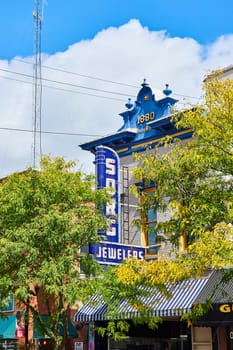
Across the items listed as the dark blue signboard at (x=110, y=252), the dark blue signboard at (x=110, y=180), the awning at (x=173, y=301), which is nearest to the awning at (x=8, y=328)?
the dark blue signboard at (x=110, y=252)

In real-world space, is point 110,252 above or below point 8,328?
above

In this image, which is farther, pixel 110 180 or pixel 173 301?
pixel 110 180

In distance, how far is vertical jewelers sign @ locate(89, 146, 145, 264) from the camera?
22734 millimetres

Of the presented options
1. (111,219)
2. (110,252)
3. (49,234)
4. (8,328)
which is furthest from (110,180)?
(8,328)

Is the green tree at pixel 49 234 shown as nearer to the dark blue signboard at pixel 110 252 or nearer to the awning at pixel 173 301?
the awning at pixel 173 301

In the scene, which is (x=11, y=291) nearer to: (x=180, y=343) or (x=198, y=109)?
(x=180, y=343)

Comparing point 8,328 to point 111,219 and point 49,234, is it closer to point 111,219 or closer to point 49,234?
point 111,219

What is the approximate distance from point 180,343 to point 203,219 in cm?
1113

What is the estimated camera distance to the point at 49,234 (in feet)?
62.5

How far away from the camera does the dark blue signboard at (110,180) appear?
2311cm

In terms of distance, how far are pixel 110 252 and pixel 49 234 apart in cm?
432

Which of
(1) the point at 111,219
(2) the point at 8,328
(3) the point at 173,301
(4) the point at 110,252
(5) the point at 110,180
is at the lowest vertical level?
(2) the point at 8,328

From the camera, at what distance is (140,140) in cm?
2523

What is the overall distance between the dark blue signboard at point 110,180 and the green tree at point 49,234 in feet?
7.70
